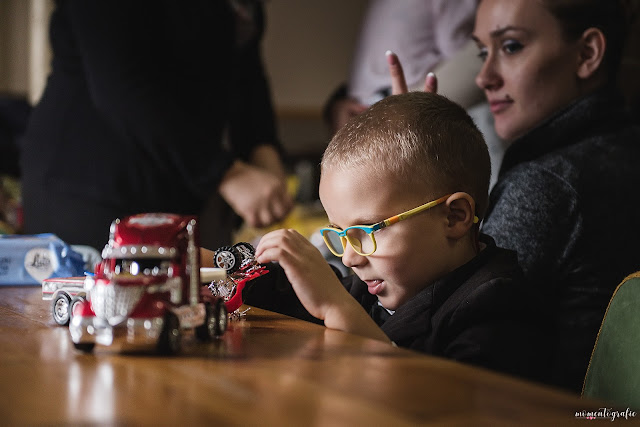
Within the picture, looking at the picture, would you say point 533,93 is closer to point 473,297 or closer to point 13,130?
point 473,297

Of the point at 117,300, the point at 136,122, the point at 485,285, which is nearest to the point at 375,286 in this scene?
the point at 485,285

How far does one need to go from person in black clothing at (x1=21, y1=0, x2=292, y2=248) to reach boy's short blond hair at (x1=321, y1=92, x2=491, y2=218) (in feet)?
2.40

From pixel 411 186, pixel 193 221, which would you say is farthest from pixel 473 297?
pixel 193 221

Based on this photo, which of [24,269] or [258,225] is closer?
[24,269]

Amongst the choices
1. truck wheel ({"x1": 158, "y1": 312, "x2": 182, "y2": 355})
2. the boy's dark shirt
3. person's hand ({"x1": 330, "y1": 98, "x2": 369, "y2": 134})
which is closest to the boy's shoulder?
the boy's dark shirt

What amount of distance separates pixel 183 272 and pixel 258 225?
1158 mm

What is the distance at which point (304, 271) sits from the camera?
3.05 ft

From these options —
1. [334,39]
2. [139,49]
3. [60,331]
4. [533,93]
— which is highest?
[334,39]

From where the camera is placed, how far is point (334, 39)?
4.45 metres

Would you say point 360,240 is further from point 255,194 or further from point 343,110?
point 343,110

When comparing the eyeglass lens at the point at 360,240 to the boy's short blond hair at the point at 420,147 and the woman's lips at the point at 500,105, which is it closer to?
the boy's short blond hair at the point at 420,147

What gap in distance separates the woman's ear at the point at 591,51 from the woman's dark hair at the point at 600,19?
0.04ft

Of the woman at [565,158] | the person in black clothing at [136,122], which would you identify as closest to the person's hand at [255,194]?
the person in black clothing at [136,122]

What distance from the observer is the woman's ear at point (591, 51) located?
1.51 m
